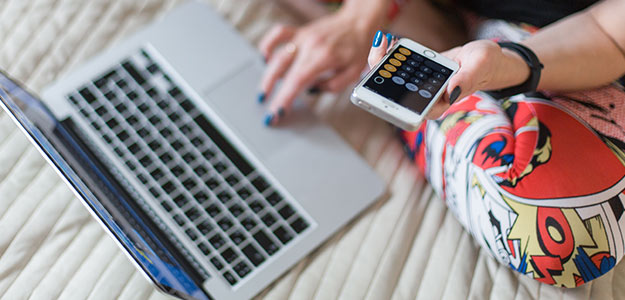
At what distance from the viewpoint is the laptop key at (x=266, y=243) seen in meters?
0.55

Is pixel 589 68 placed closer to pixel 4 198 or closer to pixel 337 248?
pixel 337 248

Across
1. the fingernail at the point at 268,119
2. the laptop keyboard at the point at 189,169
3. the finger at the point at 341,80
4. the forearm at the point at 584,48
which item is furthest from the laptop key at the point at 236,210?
the forearm at the point at 584,48

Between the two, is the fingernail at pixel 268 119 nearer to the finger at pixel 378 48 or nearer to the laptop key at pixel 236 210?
the laptop key at pixel 236 210

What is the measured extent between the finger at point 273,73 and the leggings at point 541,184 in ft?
0.77

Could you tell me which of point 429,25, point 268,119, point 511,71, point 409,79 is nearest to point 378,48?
point 409,79

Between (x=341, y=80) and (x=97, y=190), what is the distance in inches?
13.7

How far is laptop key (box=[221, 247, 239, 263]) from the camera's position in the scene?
54 cm

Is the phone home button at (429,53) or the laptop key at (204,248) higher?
the phone home button at (429,53)

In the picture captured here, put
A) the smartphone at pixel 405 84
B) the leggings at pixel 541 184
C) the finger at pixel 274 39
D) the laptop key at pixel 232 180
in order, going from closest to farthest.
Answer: the smartphone at pixel 405 84 → the leggings at pixel 541 184 → the laptop key at pixel 232 180 → the finger at pixel 274 39

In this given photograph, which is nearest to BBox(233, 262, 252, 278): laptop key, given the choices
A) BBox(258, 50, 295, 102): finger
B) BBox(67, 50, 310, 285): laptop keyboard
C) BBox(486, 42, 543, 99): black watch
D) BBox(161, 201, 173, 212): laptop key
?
BBox(67, 50, 310, 285): laptop keyboard

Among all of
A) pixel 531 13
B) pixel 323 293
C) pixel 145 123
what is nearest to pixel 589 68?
pixel 531 13

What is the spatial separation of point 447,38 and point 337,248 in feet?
1.26

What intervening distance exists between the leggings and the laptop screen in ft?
1.03

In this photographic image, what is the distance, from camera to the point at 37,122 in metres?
0.52
